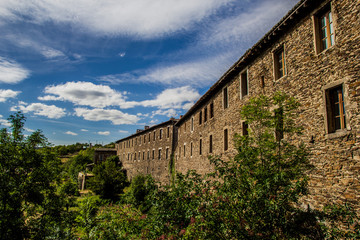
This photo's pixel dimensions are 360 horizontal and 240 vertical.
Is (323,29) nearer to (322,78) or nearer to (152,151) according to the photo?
(322,78)

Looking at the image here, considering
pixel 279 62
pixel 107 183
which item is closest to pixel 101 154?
pixel 107 183

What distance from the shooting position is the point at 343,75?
618cm

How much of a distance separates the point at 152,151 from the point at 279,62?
92.4ft

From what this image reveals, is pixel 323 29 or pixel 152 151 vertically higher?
pixel 323 29

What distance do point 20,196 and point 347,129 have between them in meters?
12.9

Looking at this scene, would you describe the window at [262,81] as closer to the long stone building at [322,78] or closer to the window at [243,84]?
the long stone building at [322,78]

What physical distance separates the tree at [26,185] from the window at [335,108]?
1219 cm

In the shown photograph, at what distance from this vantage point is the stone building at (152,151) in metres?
30.1

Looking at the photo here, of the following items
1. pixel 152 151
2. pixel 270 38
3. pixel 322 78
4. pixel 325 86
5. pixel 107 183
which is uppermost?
pixel 270 38

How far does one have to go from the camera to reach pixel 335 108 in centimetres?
663

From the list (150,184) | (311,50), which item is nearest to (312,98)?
(311,50)

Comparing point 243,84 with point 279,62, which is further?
point 243,84

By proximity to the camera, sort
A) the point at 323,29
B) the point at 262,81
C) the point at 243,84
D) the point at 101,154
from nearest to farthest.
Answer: the point at 323,29
the point at 262,81
the point at 243,84
the point at 101,154

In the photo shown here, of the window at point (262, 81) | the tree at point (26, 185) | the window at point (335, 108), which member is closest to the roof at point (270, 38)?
the window at point (262, 81)
